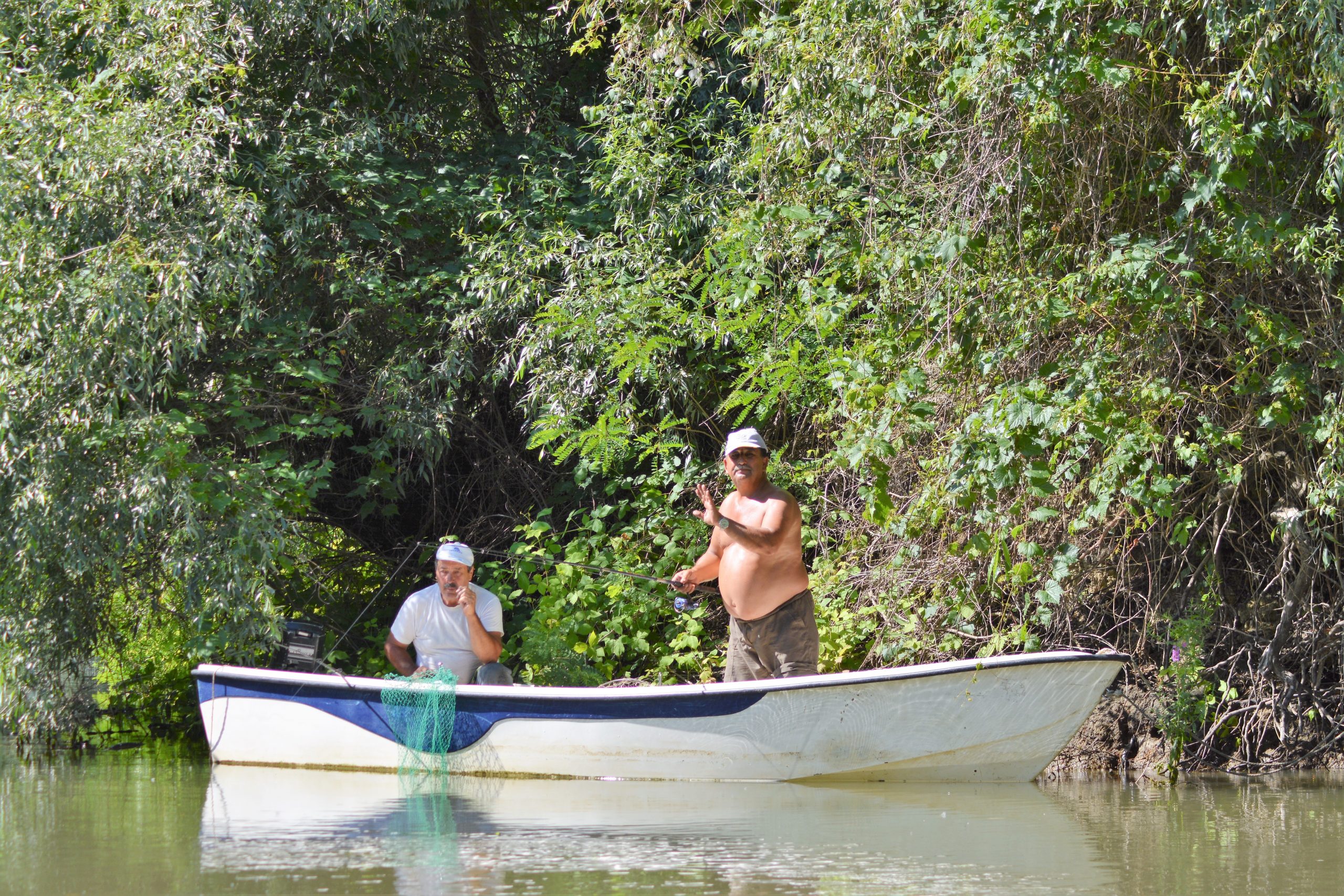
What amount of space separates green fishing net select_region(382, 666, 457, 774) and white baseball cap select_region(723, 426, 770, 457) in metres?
1.79

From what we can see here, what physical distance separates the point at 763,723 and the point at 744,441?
134 cm

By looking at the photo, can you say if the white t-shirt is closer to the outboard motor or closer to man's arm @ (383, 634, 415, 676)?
man's arm @ (383, 634, 415, 676)

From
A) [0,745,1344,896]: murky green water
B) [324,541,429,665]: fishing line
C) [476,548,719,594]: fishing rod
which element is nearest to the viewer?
[0,745,1344,896]: murky green water

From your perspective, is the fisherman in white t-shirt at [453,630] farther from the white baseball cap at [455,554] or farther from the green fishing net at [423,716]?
the green fishing net at [423,716]

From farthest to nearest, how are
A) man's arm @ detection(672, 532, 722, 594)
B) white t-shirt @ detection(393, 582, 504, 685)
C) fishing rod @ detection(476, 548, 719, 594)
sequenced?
fishing rod @ detection(476, 548, 719, 594), white t-shirt @ detection(393, 582, 504, 685), man's arm @ detection(672, 532, 722, 594)

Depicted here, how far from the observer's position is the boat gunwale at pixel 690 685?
6.42 meters

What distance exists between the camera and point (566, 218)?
9664 mm

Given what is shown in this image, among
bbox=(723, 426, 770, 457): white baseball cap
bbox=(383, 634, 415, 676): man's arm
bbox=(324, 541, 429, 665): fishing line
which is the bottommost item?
bbox=(383, 634, 415, 676): man's arm

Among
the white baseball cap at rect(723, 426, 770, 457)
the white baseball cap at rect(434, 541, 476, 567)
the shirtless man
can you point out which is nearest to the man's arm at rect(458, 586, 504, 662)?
the white baseball cap at rect(434, 541, 476, 567)

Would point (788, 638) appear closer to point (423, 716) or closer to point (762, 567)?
point (762, 567)

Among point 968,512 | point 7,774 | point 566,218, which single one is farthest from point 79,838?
point 566,218

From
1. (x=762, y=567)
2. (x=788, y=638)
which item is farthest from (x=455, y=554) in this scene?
(x=788, y=638)

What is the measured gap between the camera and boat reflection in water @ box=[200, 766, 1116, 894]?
4.29m

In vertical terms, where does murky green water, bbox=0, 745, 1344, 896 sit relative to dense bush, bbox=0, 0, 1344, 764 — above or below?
below
